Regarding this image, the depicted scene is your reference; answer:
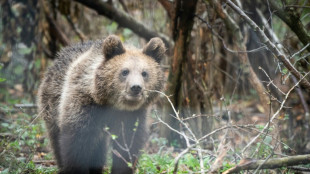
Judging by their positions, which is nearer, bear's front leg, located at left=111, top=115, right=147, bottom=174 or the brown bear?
the brown bear

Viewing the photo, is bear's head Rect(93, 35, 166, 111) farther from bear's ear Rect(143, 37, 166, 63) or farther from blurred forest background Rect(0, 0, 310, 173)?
blurred forest background Rect(0, 0, 310, 173)

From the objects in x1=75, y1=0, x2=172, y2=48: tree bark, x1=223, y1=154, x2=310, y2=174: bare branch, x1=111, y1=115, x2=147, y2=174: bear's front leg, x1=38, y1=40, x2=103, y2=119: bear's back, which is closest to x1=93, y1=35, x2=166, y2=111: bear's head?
x1=111, y1=115, x2=147, y2=174: bear's front leg

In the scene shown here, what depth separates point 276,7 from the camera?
15.9ft

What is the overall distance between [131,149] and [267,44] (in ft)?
7.21

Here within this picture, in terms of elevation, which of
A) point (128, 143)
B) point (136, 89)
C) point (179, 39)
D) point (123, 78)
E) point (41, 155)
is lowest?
point (41, 155)

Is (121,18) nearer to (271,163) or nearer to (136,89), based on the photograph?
(136,89)

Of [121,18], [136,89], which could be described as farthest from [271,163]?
[121,18]

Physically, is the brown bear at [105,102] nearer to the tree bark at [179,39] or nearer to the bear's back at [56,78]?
the bear's back at [56,78]

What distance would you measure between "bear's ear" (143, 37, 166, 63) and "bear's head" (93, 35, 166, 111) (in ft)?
0.56

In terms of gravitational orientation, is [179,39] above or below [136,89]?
above

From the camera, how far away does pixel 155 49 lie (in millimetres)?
5184

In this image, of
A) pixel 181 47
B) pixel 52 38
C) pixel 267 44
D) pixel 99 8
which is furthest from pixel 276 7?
pixel 52 38

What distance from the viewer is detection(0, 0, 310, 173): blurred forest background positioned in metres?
4.62

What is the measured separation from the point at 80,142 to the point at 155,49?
1582 mm
